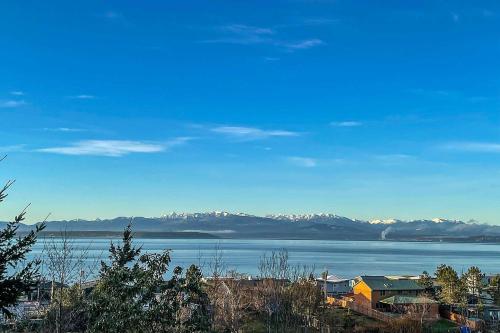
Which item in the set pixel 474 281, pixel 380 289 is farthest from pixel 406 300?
pixel 474 281

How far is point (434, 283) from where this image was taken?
64.2m

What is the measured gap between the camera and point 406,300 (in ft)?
182

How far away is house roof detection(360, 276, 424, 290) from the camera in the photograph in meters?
58.7

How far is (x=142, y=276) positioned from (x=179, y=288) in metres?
1.24

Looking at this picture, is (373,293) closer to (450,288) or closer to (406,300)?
(406,300)

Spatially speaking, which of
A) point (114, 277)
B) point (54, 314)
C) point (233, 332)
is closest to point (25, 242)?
point (114, 277)

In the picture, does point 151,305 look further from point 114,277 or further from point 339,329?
point 339,329

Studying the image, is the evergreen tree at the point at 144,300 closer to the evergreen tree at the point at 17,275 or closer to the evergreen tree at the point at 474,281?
the evergreen tree at the point at 17,275

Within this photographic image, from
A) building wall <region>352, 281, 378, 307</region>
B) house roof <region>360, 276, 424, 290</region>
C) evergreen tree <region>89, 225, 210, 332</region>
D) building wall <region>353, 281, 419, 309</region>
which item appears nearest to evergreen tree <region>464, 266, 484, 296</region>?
house roof <region>360, 276, 424, 290</region>

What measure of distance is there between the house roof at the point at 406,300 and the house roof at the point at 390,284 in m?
1.66

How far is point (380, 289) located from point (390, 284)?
2.10m

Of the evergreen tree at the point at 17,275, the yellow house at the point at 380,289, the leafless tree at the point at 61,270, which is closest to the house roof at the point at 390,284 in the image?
the yellow house at the point at 380,289

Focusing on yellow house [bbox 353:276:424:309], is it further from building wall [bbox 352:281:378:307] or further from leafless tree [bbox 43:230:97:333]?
leafless tree [bbox 43:230:97:333]

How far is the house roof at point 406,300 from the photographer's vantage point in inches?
2126
